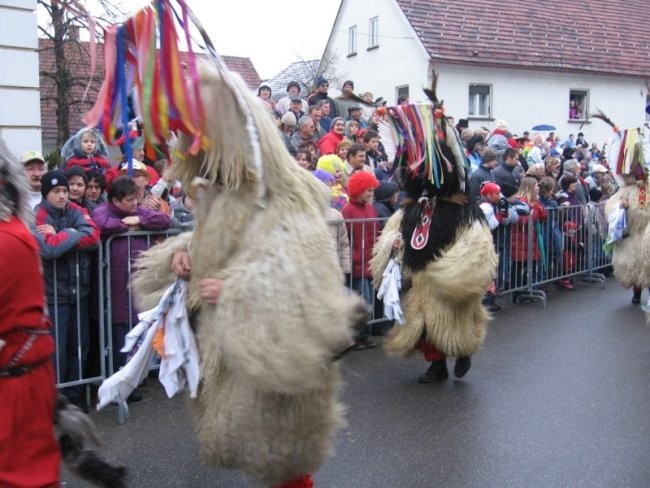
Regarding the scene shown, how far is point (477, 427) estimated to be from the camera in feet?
15.1

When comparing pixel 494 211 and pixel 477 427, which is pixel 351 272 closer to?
pixel 494 211

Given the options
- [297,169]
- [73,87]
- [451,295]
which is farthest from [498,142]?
[73,87]

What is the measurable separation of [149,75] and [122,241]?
2.64 metres

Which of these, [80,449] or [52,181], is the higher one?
[52,181]

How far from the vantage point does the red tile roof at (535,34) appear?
2181 cm

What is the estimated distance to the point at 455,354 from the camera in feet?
16.8

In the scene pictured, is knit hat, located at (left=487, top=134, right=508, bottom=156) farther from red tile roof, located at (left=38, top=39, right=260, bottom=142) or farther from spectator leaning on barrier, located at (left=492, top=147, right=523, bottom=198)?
red tile roof, located at (left=38, top=39, right=260, bottom=142)

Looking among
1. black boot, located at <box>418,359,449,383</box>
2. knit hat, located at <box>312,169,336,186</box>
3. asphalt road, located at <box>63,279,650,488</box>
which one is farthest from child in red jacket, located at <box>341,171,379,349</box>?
black boot, located at <box>418,359,449,383</box>

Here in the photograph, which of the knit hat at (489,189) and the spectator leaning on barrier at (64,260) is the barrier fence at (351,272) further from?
the knit hat at (489,189)

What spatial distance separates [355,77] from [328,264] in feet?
82.3

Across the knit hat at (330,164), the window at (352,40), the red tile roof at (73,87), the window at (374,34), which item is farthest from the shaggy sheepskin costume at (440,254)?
the window at (352,40)

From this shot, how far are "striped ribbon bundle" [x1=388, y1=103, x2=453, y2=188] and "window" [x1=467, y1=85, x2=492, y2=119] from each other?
18.1 metres

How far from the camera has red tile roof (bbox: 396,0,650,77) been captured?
21812 millimetres

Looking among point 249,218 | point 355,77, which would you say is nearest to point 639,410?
point 249,218
